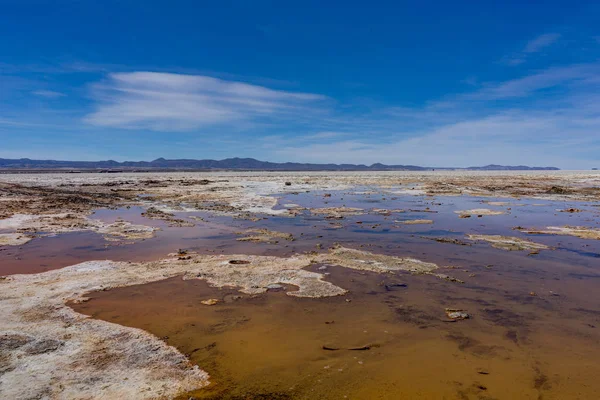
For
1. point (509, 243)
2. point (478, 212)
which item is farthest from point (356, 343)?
point (478, 212)

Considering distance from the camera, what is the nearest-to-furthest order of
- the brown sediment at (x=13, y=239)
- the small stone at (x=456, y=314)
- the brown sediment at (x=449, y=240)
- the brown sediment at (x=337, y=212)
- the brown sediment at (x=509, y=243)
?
the small stone at (x=456, y=314)
the brown sediment at (x=509, y=243)
the brown sediment at (x=13, y=239)
the brown sediment at (x=449, y=240)
the brown sediment at (x=337, y=212)

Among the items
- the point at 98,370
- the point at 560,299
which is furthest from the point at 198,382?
the point at 560,299

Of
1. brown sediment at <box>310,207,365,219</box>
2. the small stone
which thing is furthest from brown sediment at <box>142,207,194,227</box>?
the small stone

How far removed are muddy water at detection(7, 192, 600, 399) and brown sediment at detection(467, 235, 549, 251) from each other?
0.74m

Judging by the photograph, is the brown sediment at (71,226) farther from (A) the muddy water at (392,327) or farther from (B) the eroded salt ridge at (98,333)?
(B) the eroded salt ridge at (98,333)

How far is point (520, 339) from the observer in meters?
5.90

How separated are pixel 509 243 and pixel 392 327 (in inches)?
349

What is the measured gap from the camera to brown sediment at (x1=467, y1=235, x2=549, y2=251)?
485 inches

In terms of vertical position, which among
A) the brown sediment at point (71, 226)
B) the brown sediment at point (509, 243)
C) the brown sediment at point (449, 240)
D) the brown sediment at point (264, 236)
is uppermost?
the brown sediment at point (509, 243)

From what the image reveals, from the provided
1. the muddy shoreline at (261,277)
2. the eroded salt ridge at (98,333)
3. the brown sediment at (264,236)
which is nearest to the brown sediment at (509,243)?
the muddy shoreline at (261,277)

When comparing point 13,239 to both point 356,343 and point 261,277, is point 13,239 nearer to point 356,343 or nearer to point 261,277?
point 261,277

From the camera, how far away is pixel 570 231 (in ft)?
50.6

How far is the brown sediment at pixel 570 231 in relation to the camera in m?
14.4

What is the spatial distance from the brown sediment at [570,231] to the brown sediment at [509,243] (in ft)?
7.04
